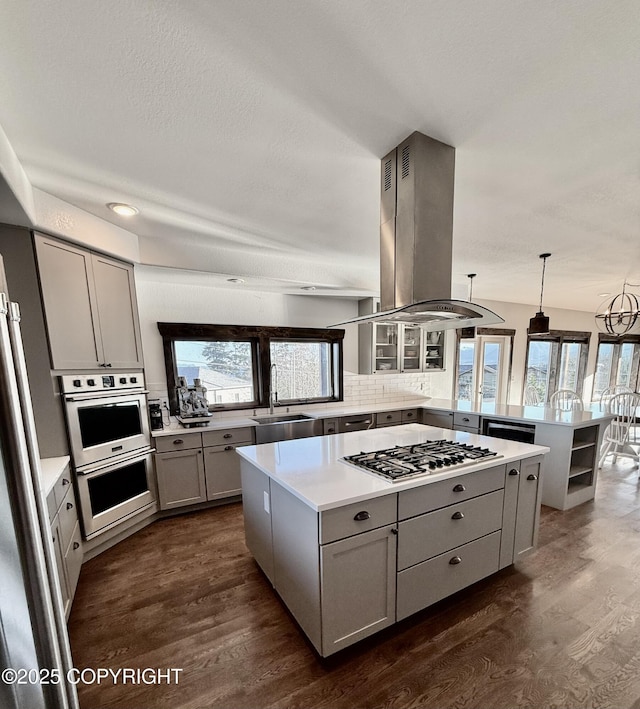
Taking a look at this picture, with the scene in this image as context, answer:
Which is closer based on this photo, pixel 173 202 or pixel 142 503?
pixel 173 202

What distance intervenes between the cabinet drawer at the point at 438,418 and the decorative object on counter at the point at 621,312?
1983 mm

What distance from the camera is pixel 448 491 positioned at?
5.56 feet

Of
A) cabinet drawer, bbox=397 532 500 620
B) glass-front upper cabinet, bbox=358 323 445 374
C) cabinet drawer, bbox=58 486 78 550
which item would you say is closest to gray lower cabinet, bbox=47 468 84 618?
cabinet drawer, bbox=58 486 78 550

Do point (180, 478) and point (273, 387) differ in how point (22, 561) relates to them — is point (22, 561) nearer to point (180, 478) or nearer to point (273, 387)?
point (180, 478)

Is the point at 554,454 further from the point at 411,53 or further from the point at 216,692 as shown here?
the point at 411,53

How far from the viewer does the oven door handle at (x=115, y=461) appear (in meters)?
2.20

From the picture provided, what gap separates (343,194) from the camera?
76.9 inches

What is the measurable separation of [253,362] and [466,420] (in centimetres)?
269

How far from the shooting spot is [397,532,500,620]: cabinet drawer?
63.0 inches

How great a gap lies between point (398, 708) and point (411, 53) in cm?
252

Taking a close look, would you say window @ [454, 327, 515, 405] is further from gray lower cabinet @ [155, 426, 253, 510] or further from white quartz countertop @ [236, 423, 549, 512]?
gray lower cabinet @ [155, 426, 253, 510]

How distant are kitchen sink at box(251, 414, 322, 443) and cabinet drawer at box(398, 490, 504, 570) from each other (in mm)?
1965

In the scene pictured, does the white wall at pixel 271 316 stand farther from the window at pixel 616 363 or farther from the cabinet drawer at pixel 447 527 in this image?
the window at pixel 616 363

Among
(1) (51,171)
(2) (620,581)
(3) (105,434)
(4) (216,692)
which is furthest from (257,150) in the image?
(2) (620,581)
